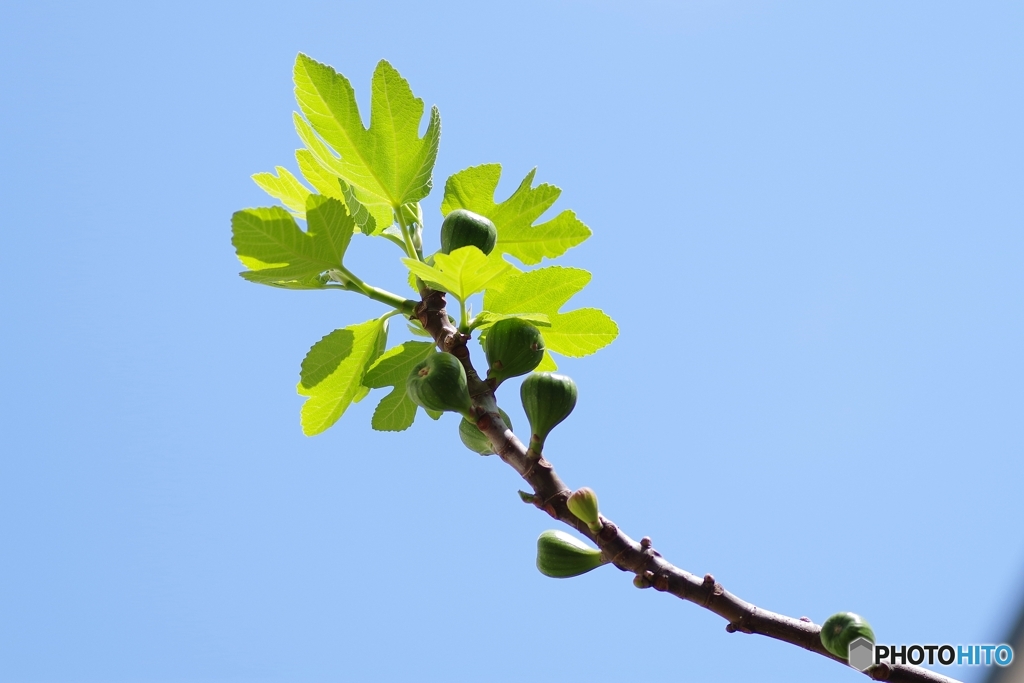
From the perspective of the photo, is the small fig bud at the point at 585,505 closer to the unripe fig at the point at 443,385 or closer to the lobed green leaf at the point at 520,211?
the unripe fig at the point at 443,385

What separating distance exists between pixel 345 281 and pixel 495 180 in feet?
1.82

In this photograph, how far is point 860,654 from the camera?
133cm

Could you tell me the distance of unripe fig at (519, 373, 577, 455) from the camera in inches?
69.6

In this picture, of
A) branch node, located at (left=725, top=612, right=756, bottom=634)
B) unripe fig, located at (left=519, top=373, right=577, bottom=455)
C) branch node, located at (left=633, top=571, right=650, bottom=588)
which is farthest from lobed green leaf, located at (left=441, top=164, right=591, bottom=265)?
branch node, located at (left=725, top=612, right=756, bottom=634)

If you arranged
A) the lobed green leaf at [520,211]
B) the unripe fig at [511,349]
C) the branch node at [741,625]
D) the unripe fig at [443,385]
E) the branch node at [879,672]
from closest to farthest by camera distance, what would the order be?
the branch node at [879,672], the branch node at [741,625], the unripe fig at [443,385], the unripe fig at [511,349], the lobed green leaf at [520,211]

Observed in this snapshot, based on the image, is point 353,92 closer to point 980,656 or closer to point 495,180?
point 495,180

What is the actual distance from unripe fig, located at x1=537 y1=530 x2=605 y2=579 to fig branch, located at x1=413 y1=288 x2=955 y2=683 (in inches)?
1.2

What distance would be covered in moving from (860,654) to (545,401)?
2.63ft

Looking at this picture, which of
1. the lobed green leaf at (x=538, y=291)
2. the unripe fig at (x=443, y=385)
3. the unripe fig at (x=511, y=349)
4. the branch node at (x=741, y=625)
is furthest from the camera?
the lobed green leaf at (x=538, y=291)

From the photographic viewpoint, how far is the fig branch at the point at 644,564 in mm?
1404

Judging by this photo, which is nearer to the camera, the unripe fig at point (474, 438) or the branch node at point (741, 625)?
the branch node at point (741, 625)

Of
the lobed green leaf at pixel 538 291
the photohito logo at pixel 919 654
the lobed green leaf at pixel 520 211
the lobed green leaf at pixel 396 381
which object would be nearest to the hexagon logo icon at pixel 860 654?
the photohito logo at pixel 919 654

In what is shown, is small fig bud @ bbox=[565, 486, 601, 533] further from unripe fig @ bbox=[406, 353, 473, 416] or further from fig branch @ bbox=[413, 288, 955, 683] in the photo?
unripe fig @ bbox=[406, 353, 473, 416]

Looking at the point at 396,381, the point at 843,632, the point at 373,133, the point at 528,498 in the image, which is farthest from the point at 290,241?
the point at 843,632
